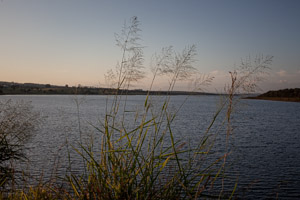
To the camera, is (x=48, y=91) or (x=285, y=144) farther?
(x=48, y=91)

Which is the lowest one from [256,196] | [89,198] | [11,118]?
[256,196]

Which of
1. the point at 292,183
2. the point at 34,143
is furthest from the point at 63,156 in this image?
the point at 292,183

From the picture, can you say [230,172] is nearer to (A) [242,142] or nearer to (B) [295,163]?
(B) [295,163]

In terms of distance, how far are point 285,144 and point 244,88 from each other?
59.1 ft

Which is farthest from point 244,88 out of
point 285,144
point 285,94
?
point 285,94

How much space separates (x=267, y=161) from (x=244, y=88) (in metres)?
12.5

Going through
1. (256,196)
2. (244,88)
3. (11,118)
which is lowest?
(256,196)

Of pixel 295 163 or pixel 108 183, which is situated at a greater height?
pixel 108 183

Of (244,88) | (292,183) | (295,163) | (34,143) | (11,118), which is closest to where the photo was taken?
(244,88)

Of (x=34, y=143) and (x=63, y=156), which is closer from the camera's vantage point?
(x=63, y=156)

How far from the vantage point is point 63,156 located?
13922 mm

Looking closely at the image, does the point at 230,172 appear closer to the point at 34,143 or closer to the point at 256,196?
the point at 256,196

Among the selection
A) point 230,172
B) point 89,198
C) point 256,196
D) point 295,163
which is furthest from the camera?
point 295,163

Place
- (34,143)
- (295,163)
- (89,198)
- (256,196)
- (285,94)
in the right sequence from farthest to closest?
→ (285,94)
(34,143)
(295,163)
(256,196)
(89,198)
